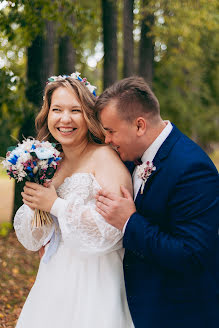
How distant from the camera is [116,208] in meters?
2.49

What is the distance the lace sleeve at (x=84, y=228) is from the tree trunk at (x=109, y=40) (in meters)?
7.24

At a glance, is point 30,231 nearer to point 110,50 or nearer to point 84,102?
point 84,102

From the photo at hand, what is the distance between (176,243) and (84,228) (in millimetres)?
661

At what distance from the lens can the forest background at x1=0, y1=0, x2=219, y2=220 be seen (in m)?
6.26

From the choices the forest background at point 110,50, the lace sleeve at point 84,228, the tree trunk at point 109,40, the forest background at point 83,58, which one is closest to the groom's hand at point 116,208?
the lace sleeve at point 84,228

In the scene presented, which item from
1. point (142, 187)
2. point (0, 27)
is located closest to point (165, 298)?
point (142, 187)

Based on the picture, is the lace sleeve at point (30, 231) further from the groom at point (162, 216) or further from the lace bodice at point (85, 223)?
the groom at point (162, 216)

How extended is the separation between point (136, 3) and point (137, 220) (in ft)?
37.0

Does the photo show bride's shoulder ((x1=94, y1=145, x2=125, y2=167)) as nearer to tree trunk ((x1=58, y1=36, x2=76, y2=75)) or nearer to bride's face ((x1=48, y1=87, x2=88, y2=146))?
bride's face ((x1=48, y1=87, x2=88, y2=146))

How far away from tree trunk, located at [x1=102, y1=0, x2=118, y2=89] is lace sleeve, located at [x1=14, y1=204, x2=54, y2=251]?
6958 mm

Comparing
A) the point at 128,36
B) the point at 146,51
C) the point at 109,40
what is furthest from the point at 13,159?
the point at 146,51

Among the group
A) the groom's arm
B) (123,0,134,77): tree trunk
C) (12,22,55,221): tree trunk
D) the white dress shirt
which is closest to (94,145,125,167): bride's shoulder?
the white dress shirt

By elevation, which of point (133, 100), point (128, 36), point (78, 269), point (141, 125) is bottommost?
point (78, 269)

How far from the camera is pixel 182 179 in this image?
2.37 m
